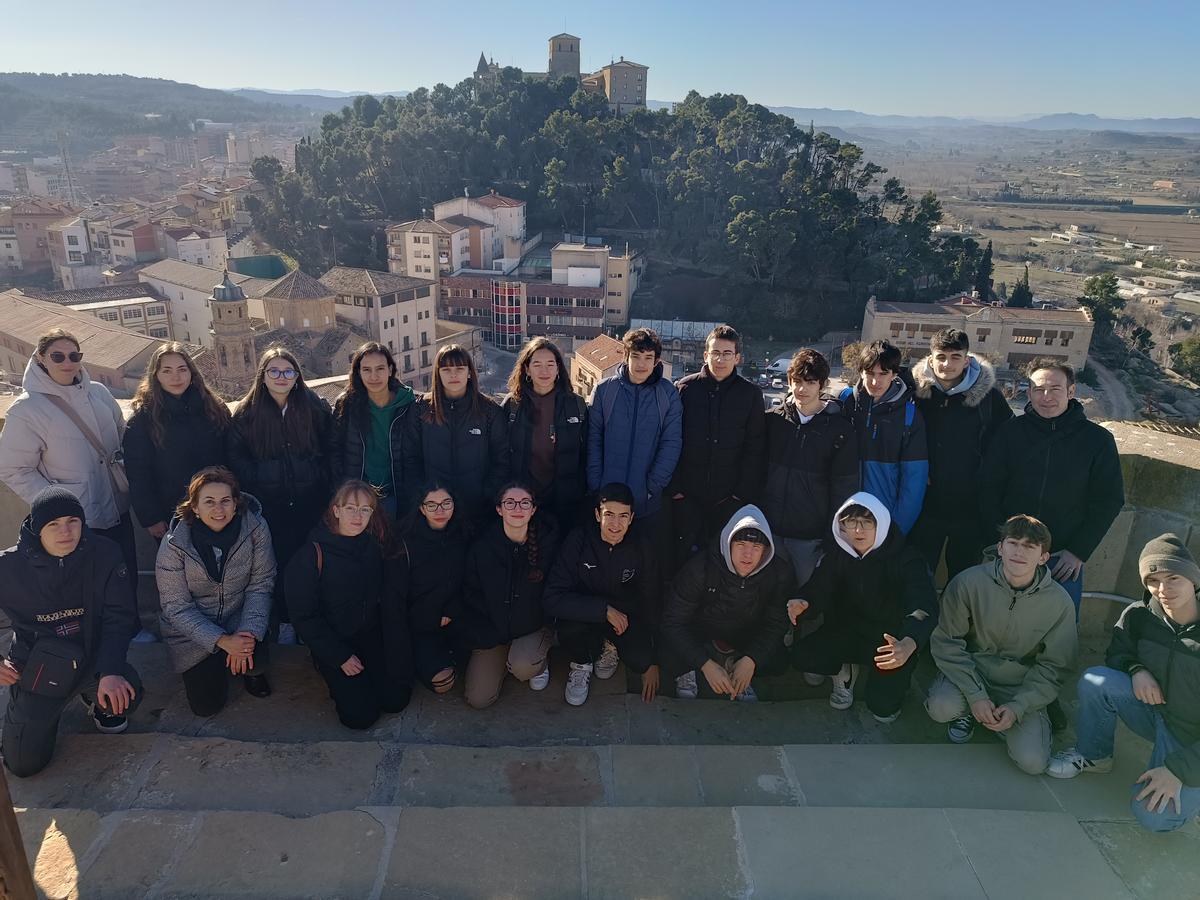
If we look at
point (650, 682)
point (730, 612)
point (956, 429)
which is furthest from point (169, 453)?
point (956, 429)

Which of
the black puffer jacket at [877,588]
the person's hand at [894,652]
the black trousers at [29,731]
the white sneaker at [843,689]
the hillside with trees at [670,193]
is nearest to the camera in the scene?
the black trousers at [29,731]

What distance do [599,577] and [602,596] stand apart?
9 cm

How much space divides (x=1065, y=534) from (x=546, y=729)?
8.11ft

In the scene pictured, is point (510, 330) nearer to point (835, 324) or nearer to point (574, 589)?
point (835, 324)

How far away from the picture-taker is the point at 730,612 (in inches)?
134

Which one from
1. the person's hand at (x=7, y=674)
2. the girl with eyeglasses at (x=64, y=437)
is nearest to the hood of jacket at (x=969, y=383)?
the girl with eyeglasses at (x=64, y=437)

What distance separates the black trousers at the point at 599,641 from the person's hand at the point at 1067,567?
1.81 meters

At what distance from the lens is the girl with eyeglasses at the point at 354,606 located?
3.27 metres

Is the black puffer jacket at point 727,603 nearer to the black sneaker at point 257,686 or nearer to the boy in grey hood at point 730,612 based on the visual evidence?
the boy in grey hood at point 730,612

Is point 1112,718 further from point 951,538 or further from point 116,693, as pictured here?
point 116,693

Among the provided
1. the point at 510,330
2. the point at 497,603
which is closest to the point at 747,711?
the point at 497,603

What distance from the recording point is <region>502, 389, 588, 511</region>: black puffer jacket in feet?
12.9

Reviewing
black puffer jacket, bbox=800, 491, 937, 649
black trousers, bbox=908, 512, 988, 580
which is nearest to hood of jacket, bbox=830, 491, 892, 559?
black puffer jacket, bbox=800, 491, 937, 649

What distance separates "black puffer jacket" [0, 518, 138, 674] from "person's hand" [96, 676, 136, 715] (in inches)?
1.7
